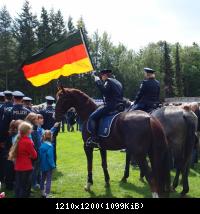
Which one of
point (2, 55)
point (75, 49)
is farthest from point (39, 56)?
point (2, 55)

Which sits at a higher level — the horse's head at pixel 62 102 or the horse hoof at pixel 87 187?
the horse's head at pixel 62 102

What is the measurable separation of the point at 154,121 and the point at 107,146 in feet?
6.88

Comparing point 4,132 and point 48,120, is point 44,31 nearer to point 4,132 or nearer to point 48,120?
point 48,120

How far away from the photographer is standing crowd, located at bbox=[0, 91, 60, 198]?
800 cm

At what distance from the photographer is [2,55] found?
2504 inches

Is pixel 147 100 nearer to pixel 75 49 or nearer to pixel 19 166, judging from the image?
pixel 75 49

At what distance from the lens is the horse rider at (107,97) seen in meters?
10.3

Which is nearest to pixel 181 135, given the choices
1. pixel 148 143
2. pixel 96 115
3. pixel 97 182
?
pixel 148 143

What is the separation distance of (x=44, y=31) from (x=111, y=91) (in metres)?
58.7

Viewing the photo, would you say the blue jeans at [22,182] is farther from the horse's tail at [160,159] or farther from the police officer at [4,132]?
the horse's tail at [160,159]

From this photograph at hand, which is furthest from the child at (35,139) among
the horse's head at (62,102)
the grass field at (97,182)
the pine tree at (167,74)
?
the pine tree at (167,74)

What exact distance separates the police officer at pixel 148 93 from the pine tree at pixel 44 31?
57025mm

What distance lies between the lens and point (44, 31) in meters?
67.0
